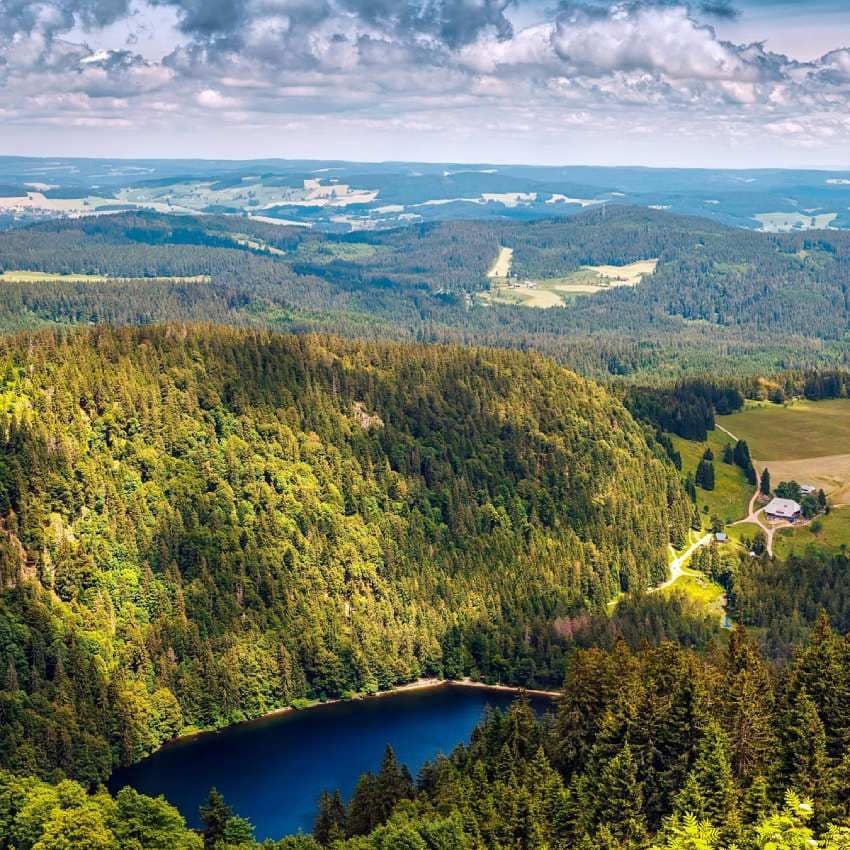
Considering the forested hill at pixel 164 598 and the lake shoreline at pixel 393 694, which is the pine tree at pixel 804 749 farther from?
the forested hill at pixel 164 598

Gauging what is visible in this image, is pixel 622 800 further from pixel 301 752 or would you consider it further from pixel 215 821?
pixel 301 752

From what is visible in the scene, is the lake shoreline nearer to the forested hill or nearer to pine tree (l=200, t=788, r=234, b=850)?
the forested hill

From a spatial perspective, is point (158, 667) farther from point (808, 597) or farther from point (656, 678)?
point (808, 597)

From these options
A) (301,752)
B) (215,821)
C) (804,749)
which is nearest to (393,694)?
(301,752)

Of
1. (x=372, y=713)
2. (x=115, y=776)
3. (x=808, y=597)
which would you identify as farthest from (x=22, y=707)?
(x=808, y=597)

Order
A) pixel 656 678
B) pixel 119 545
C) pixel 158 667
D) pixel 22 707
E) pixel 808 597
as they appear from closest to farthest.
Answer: pixel 656 678, pixel 22 707, pixel 158 667, pixel 119 545, pixel 808 597

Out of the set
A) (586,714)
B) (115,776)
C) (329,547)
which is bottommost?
(115,776)

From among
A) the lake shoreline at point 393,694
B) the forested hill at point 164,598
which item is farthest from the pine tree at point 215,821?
the lake shoreline at point 393,694
